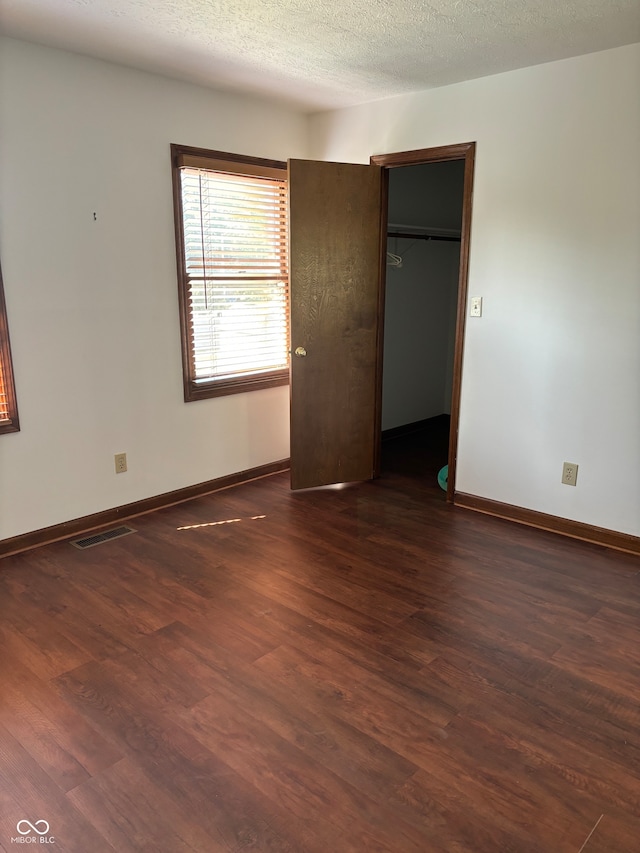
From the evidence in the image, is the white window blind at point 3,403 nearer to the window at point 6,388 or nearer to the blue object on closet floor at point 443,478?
the window at point 6,388

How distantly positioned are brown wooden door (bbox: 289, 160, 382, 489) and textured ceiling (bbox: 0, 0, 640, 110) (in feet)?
2.06

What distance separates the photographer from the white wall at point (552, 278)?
3.05 meters

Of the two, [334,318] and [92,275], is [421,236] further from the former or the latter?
[92,275]

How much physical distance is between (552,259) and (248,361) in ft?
6.62

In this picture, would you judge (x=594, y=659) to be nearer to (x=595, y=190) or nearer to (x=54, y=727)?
(x=54, y=727)

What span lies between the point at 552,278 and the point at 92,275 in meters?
2.47

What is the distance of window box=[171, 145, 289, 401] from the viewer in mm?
3723

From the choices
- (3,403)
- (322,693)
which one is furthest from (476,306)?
(3,403)

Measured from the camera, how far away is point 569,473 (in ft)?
11.2

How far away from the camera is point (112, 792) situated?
1.75 m

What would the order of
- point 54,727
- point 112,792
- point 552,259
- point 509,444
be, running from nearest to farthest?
1. point 112,792
2. point 54,727
3. point 552,259
4. point 509,444

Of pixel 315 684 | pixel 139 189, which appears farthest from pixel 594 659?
pixel 139 189

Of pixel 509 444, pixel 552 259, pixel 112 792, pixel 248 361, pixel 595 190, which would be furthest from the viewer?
pixel 248 361

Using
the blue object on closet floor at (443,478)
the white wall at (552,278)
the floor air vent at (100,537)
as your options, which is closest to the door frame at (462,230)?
the white wall at (552,278)
